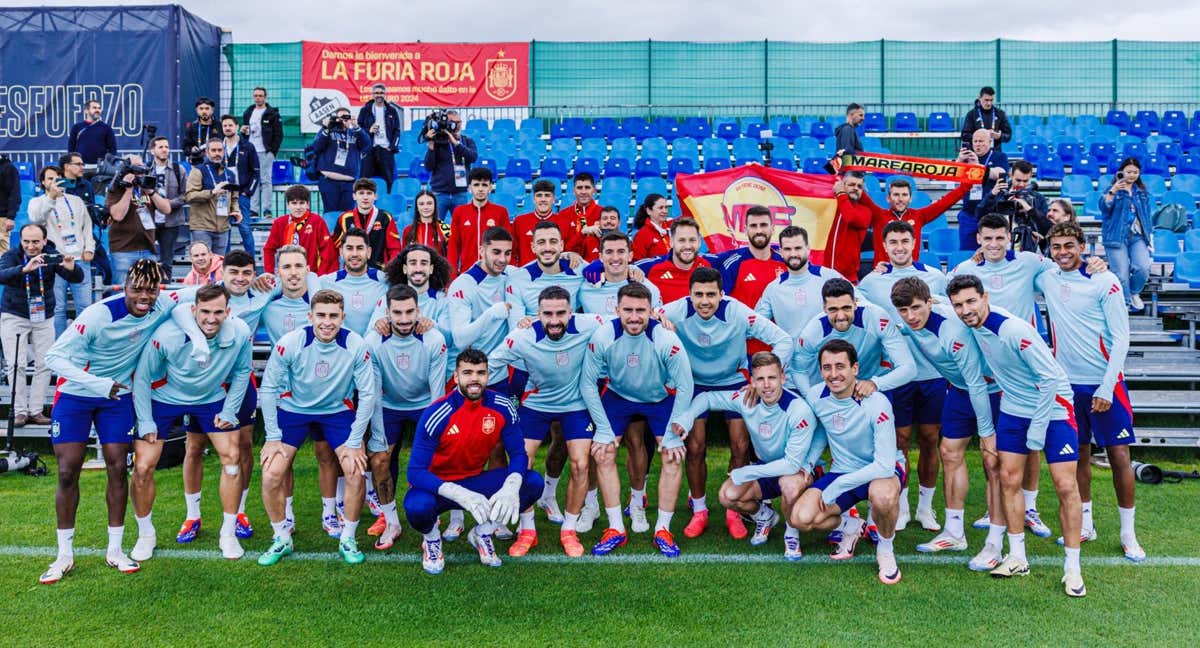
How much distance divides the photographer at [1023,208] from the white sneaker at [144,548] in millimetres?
7677

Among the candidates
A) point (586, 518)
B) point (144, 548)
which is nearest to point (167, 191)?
point (144, 548)

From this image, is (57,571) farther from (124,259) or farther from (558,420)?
(124,259)

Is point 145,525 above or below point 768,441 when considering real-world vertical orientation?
below

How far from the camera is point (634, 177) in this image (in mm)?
16141

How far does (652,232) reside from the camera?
8906mm

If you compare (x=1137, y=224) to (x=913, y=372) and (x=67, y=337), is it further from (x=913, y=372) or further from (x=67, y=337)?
(x=67, y=337)

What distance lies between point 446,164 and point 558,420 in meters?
4.69

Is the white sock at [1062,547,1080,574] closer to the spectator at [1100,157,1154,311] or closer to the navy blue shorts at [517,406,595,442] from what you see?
the navy blue shorts at [517,406,595,442]

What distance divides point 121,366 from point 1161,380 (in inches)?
383

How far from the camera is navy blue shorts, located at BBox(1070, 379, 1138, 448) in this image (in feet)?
20.2

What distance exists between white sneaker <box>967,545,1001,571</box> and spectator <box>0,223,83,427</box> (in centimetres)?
835

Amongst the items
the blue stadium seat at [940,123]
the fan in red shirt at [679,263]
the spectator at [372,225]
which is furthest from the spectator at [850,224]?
the blue stadium seat at [940,123]

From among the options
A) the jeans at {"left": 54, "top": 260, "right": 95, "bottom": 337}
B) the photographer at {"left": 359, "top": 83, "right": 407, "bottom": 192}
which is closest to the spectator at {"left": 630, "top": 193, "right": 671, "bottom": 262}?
the photographer at {"left": 359, "top": 83, "right": 407, "bottom": 192}

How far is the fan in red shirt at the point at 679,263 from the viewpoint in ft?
23.6
